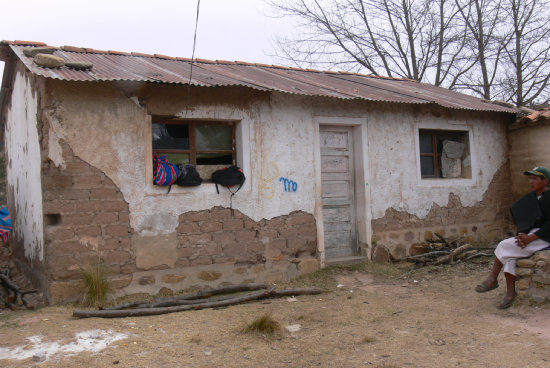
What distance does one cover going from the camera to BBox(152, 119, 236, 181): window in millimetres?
6324

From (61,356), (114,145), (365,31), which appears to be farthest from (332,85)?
(365,31)

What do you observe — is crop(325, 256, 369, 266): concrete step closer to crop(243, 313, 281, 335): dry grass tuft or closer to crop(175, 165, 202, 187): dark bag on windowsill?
crop(175, 165, 202, 187): dark bag on windowsill

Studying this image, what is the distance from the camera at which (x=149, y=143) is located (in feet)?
19.7

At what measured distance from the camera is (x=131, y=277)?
5797 millimetres

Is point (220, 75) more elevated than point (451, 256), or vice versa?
point (220, 75)

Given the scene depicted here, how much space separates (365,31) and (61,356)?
53.6 feet

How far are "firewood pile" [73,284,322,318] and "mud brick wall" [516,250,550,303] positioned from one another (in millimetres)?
2443

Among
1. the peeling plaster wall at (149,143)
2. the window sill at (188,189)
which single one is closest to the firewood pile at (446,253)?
the peeling plaster wall at (149,143)

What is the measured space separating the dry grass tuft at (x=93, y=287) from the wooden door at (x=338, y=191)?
3591 mm

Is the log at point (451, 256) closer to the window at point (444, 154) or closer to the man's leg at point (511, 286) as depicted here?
the window at point (444, 154)

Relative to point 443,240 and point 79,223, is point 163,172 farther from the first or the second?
point 443,240

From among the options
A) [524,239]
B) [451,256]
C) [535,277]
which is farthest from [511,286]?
[451,256]

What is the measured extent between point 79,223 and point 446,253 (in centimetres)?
576

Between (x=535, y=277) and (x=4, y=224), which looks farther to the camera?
(x=4, y=224)
